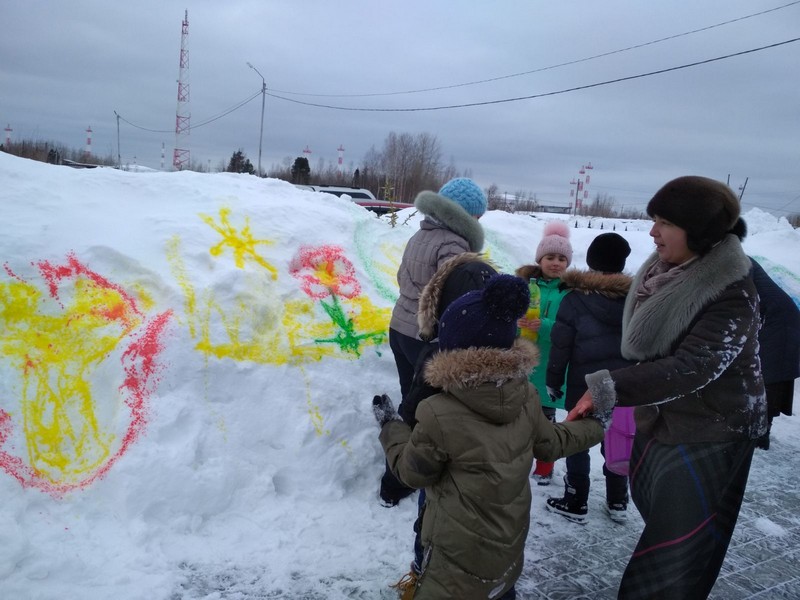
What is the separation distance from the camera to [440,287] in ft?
9.32

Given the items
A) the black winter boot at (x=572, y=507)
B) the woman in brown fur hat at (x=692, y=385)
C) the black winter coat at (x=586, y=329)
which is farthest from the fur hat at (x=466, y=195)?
the black winter boot at (x=572, y=507)

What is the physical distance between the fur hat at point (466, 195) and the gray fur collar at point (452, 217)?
8cm

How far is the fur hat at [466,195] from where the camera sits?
11.6 ft

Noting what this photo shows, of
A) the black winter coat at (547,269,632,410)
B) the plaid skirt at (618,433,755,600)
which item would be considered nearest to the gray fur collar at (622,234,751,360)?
the plaid skirt at (618,433,755,600)

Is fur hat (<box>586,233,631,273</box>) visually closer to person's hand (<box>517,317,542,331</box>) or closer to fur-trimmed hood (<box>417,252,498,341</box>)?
person's hand (<box>517,317,542,331</box>)

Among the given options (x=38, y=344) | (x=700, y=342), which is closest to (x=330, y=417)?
(x=38, y=344)

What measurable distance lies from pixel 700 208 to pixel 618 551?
231 cm

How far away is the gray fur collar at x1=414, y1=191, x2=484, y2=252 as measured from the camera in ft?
11.1

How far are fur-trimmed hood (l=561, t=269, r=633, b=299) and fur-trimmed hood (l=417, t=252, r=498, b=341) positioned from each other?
968mm

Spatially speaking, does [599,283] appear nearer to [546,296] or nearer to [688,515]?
[546,296]

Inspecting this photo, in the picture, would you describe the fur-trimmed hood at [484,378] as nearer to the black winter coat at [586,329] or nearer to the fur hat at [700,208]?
the fur hat at [700,208]

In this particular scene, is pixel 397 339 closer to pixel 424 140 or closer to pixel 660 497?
pixel 660 497

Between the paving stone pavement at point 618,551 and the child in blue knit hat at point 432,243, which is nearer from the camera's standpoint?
the paving stone pavement at point 618,551

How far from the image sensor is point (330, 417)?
160 inches
